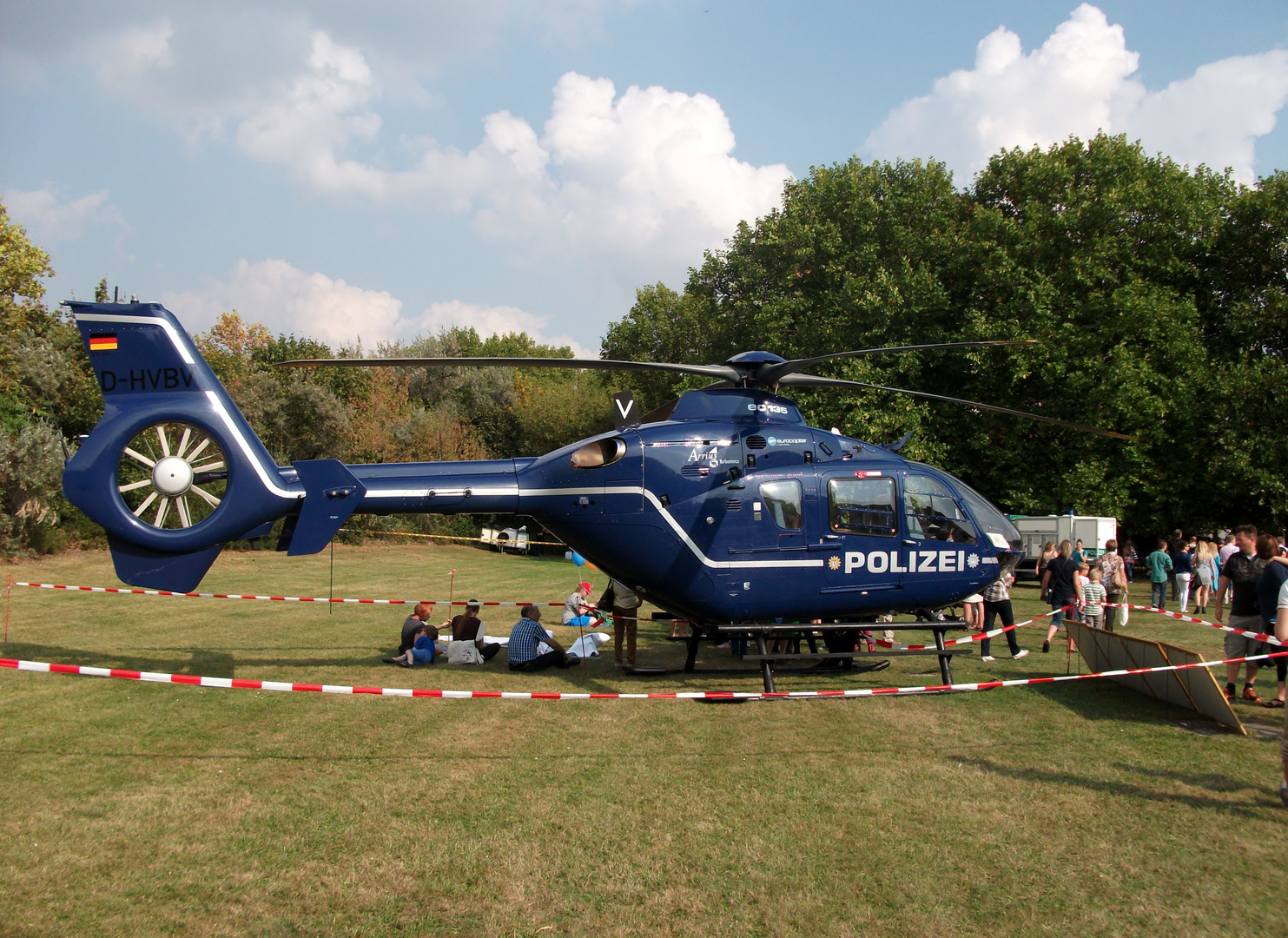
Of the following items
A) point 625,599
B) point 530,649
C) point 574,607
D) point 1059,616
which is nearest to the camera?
point 530,649

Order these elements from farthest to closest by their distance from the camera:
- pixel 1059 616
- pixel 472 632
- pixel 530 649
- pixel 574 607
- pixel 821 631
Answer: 1. pixel 574 607
2. pixel 1059 616
3. pixel 472 632
4. pixel 530 649
5. pixel 821 631

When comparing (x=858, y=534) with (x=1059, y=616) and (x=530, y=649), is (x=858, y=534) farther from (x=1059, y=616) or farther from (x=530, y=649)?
(x=1059, y=616)

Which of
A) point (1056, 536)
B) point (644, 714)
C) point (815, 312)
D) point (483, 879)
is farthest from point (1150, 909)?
point (815, 312)

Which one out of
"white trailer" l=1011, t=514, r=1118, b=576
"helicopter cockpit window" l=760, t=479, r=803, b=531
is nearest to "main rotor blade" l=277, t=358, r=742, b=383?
"helicopter cockpit window" l=760, t=479, r=803, b=531

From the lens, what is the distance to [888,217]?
30.1m

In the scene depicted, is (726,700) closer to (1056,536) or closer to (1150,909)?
(1150,909)

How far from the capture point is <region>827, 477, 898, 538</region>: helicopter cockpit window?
10031 mm

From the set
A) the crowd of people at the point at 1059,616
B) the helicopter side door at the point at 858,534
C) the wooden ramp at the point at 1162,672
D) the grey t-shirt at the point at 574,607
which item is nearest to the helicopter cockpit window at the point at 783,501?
the helicopter side door at the point at 858,534

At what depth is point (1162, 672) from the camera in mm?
8938

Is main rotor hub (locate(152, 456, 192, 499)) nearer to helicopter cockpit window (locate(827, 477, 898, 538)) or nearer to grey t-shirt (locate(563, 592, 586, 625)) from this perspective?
grey t-shirt (locate(563, 592, 586, 625))

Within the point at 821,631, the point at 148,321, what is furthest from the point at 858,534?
the point at 148,321

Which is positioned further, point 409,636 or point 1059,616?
point 1059,616

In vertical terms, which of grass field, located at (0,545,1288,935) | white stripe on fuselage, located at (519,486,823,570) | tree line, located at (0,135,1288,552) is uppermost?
tree line, located at (0,135,1288,552)

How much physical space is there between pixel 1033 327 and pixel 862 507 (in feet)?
64.2
